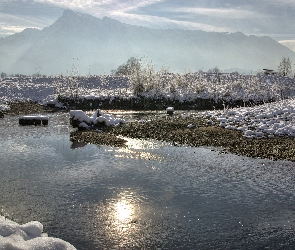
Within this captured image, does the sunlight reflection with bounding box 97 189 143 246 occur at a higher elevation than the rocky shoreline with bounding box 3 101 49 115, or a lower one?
higher

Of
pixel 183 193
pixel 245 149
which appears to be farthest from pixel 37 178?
pixel 245 149

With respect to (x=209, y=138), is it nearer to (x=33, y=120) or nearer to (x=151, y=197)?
(x=151, y=197)

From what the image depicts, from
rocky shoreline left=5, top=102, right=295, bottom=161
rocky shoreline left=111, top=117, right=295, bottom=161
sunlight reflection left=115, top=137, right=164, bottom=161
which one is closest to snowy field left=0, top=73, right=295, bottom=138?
rocky shoreline left=111, top=117, right=295, bottom=161

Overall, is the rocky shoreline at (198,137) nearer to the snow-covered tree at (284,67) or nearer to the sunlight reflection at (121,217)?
the sunlight reflection at (121,217)

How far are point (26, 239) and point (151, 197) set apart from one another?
580 centimetres

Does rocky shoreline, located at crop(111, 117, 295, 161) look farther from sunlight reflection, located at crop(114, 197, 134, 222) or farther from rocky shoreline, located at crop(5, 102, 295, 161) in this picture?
sunlight reflection, located at crop(114, 197, 134, 222)

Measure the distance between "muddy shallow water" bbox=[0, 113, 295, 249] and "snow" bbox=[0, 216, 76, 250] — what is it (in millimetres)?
1051

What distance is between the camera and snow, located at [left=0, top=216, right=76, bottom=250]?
8790 millimetres

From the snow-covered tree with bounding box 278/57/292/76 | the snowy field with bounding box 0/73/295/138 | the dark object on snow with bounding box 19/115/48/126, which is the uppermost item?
the snow-covered tree with bounding box 278/57/292/76

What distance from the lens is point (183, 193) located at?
1492 centimetres

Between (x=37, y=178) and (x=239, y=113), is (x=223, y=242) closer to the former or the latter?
(x=37, y=178)

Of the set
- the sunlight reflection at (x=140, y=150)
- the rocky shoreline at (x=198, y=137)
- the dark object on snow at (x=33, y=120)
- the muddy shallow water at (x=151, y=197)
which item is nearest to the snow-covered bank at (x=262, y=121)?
the rocky shoreline at (x=198, y=137)

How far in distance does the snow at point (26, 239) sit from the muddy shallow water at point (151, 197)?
1051 mm

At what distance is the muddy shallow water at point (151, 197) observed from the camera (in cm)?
1111
